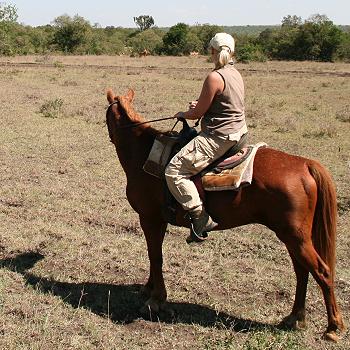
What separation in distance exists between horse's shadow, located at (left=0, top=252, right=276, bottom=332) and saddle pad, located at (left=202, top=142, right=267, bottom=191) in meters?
1.23

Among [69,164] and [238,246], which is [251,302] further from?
[69,164]

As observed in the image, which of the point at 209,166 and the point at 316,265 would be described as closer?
the point at 316,265

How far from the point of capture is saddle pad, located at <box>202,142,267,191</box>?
407 cm

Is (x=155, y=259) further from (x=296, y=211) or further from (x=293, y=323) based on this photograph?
(x=296, y=211)

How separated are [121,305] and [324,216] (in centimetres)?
218

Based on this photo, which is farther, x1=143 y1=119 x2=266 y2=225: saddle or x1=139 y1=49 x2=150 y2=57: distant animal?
x1=139 y1=49 x2=150 y2=57: distant animal

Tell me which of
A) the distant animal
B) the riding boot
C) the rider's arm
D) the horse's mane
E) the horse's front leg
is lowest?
the horse's front leg

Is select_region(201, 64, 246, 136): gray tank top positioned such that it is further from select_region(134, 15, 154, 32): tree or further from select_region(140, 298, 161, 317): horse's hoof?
select_region(134, 15, 154, 32): tree

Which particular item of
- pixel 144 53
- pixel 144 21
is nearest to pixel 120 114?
pixel 144 53

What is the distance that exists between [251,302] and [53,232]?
2.90 m

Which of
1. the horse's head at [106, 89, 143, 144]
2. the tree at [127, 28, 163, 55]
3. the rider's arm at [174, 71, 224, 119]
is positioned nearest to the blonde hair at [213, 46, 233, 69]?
the rider's arm at [174, 71, 224, 119]

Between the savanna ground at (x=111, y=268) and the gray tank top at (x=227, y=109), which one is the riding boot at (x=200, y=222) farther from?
the savanna ground at (x=111, y=268)

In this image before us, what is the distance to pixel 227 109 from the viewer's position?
4168 millimetres

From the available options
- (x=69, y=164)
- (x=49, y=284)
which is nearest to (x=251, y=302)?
(x=49, y=284)
